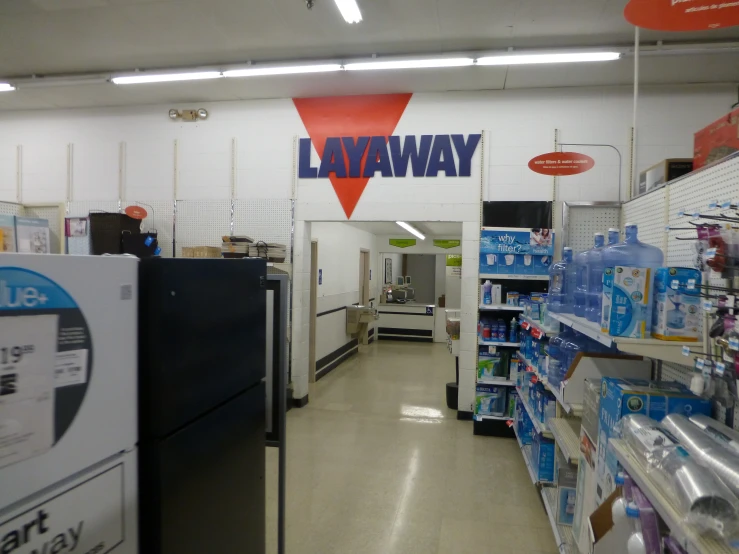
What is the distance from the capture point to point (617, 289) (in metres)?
Result: 1.76

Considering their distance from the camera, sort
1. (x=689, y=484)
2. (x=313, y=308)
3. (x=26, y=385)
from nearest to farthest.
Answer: (x=26, y=385) → (x=689, y=484) → (x=313, y=308)

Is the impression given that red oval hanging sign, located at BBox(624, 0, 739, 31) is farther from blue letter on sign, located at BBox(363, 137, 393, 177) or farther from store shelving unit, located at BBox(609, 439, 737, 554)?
blue letter on sign, located at BBox(363, 137, 393, 177)

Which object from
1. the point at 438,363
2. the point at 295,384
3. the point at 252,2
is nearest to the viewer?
the point at 252,2

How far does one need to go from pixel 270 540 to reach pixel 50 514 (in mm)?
2560

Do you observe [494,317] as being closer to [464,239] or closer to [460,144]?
[464,239]

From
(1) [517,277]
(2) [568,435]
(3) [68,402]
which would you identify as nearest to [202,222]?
(1) [517,277]

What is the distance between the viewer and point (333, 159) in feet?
18.2

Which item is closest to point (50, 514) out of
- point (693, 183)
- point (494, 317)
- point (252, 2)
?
point (693, 183)

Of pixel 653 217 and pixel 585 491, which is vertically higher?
pixel 653 217

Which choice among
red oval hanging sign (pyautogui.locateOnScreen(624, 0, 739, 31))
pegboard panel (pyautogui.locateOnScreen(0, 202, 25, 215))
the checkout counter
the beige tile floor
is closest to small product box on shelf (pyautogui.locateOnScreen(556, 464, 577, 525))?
the beige tile floor

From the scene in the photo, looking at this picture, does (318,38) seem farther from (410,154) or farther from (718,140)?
(718,140)

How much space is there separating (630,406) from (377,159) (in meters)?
4.28

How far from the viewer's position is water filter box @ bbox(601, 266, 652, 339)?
1.73 metres

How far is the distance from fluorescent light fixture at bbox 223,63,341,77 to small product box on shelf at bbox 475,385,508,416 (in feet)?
12.8
